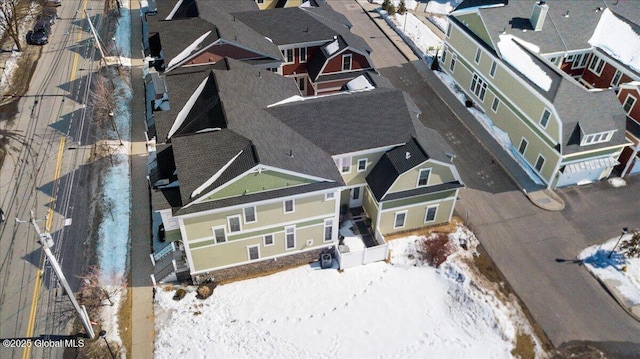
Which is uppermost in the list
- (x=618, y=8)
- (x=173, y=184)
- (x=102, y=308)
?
(x=618, y=8)

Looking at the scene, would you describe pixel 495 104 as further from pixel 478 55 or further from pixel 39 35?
pixel 39 35

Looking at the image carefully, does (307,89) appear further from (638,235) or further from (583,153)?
(638,235)

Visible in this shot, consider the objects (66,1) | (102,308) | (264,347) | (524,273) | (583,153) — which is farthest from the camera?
(66,1)

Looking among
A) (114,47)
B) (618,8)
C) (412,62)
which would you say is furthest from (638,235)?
(114,47)

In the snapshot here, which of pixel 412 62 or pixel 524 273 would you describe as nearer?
pixel 524 273

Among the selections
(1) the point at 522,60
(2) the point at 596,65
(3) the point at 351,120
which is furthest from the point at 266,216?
(2) the point at 596,65

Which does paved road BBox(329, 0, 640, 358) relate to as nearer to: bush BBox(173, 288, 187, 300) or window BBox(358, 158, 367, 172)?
window BBox(358, 158, 367, 172)

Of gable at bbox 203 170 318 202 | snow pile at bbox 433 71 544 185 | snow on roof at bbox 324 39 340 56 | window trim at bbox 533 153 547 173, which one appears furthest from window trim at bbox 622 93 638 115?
gable at bbox 203 170 318 202
